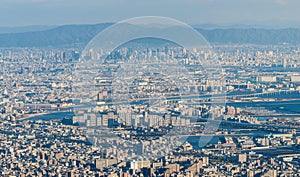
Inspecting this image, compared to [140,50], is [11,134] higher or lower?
lower

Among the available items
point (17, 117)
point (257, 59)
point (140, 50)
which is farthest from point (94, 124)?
point (257, 59)

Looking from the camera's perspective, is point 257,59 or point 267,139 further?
point 257,59

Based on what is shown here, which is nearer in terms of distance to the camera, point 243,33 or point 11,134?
point 11,134

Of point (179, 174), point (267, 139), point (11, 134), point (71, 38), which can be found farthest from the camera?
point (71, 38)

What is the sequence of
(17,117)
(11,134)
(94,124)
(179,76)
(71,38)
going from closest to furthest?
(94,124) → (11,134) → (179,76) → (17,117) → (71,38)

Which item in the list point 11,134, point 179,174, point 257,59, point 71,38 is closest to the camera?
point 179,174

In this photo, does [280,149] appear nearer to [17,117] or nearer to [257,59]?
[17,117]

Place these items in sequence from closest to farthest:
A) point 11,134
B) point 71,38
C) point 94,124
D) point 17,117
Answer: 1. point 94,124
2. point 11,134
3. point 17,117
4. point 71,38

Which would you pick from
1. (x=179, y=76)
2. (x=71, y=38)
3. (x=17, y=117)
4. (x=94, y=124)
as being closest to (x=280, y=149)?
(x=94, y=124)

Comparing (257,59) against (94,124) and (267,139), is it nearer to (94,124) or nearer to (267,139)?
(267,139)
